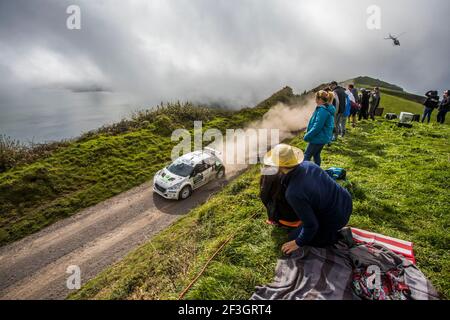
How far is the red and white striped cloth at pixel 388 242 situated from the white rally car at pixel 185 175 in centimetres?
1005

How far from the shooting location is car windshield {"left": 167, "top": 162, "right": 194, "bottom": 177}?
47.3ft

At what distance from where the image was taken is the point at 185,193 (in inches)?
566

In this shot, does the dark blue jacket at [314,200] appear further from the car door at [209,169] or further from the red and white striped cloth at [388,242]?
the car door at [209,169]

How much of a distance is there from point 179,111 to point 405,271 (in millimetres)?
25615

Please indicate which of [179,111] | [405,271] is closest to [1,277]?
[405,271]

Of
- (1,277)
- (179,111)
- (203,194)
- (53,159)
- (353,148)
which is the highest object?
(179,111)

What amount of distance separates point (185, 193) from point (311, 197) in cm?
1092

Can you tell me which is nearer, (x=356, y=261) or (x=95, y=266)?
(x=356, y=261)

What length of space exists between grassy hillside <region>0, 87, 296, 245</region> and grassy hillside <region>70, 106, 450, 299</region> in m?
6.73

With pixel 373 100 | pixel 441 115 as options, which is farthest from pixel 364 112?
pixel 441 115

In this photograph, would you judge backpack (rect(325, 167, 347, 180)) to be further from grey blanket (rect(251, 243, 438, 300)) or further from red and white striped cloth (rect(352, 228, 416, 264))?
grey blanket (rect(251, 243, 438, 300))

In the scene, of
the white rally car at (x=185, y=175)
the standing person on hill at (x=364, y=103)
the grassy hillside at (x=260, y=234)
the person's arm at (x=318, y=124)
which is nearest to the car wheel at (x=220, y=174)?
the white rally car at (x=185, y=175)

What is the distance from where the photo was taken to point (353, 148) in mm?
Result: 12406
